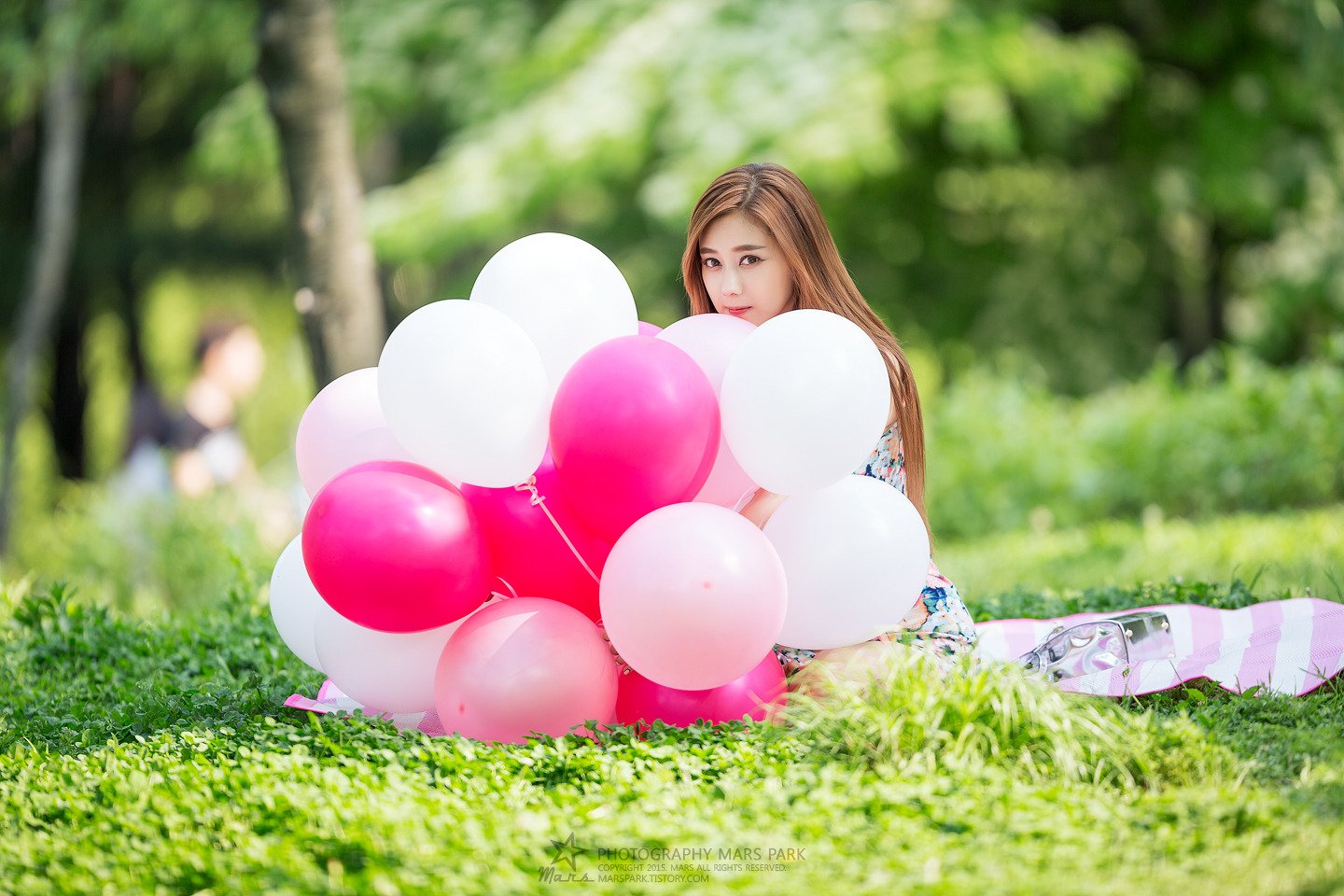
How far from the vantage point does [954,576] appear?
18.6 ft

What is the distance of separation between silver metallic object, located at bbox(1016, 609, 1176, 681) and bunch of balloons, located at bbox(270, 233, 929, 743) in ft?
2.72

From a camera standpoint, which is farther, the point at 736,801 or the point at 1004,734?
the point at 1004,734

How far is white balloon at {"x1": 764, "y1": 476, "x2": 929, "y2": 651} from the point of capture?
115 inches

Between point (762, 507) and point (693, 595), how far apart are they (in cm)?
53

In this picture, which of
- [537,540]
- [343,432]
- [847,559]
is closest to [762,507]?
[847,559]

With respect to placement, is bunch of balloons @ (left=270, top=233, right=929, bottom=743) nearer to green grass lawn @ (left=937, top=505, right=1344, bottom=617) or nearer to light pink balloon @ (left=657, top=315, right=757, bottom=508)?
light pink balloon @ (left=657, top=315, right=757, bottom=508)

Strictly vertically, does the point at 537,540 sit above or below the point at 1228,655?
above

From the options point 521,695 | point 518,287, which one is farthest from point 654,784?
point 518,287

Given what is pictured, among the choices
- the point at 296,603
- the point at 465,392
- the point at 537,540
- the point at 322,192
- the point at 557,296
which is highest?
the point at 322,192

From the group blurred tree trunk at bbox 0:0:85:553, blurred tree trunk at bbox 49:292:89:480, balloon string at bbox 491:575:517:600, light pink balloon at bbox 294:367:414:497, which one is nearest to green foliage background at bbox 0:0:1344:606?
blurred tree trunk at bbox 0:0:85:553

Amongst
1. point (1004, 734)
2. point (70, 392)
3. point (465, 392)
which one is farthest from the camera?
point (70, 392)

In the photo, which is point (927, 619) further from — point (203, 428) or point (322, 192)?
point (203, 428)

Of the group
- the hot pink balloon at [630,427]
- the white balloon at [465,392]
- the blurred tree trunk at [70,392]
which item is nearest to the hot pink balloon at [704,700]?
the hot pink balloon at [630,427]

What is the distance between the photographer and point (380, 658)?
310 centimetres
